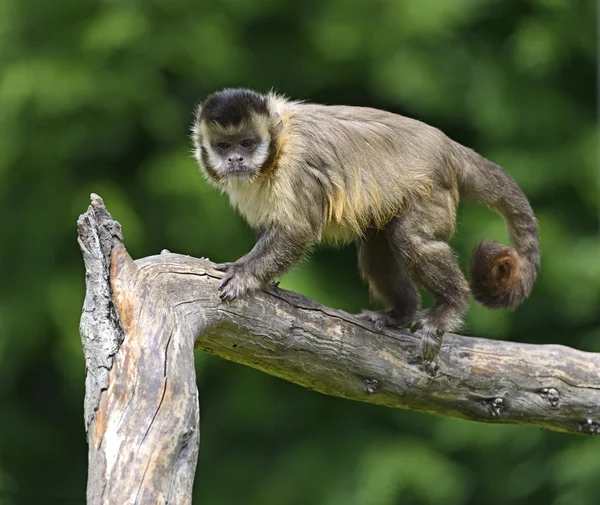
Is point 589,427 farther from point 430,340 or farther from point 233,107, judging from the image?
point 233,107

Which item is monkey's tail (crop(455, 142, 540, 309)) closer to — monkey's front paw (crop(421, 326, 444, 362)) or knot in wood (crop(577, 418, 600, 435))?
monkey's front paw (crop(421, 326, 444, 362))

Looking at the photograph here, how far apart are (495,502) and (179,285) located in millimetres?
6354

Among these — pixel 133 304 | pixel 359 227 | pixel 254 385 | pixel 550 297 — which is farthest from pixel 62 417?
pixel 133 304

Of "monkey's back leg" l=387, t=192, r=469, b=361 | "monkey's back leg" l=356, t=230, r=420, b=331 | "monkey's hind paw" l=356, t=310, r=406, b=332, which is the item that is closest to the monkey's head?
"monkey's back leg" l=387, t=192, r=469, b=361

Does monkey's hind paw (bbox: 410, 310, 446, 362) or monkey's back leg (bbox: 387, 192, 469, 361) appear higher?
monkey's back leg (bbox: 387, 192, 469, 361)

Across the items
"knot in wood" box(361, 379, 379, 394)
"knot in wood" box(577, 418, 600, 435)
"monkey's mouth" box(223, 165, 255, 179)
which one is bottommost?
"knot in wood" box(577, 418, 600, 435)

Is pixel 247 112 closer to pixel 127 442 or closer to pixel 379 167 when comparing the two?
pixel 379 167

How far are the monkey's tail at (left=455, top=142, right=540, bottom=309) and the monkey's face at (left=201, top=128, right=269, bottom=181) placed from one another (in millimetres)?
1209

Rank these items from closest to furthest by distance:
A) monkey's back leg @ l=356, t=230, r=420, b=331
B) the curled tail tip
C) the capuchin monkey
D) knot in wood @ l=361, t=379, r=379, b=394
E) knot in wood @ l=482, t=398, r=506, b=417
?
the capuchin monkey → knot in wood @ l=361, t=379, r=379, b=394 → knot in wood @ l=482, t=398, r=506, b=417 → the curled tail tip → monkey's back leg @ l=356, t=230, r=420, b=331

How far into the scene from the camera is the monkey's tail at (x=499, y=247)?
219 inches

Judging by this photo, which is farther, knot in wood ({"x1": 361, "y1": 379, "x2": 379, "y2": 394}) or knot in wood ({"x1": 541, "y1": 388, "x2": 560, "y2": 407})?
knot in wood ({"x1": 541, "y1": 388, "x2": 560, "y2": 407})

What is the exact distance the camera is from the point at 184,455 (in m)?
3.62

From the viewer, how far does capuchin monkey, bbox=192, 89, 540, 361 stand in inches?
199

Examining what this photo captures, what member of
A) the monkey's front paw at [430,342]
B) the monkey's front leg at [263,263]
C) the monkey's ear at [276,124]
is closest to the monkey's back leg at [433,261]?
the monkey's front paw at [430,342]
